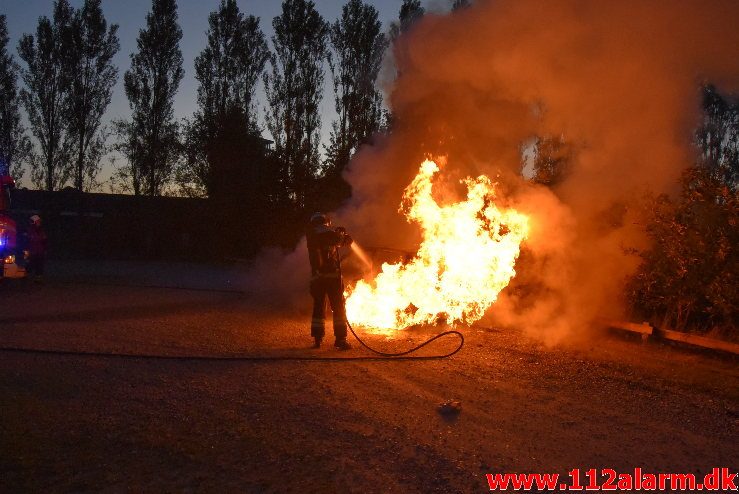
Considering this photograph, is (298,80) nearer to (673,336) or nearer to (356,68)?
(356,68)

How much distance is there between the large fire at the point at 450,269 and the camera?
33.3 feet

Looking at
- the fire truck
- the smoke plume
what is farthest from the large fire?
the fire truck

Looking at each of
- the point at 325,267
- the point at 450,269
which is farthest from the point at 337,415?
the point at 450,269

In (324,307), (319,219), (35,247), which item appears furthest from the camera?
(35,247)

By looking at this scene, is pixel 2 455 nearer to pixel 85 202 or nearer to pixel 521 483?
pixel 521 483

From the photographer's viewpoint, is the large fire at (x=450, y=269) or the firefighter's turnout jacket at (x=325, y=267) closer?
the firefighter's turnout jacket at (x=325, y=267)

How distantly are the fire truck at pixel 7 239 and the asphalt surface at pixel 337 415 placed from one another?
5781mm

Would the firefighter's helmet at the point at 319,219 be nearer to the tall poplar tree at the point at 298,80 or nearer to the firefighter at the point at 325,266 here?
the firefighter at the point at 325,266

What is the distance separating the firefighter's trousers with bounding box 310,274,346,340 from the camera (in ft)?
28.9

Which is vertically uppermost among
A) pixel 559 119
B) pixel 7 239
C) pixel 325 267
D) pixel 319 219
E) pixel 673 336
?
pixel 559 119

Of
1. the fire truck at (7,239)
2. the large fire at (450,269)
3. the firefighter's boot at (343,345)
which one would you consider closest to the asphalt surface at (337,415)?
the firefighter's boot at (343,345)

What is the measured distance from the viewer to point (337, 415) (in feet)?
18.5

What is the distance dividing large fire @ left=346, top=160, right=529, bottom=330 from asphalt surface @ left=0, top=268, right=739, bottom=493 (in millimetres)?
979

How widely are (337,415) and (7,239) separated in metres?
12.5
